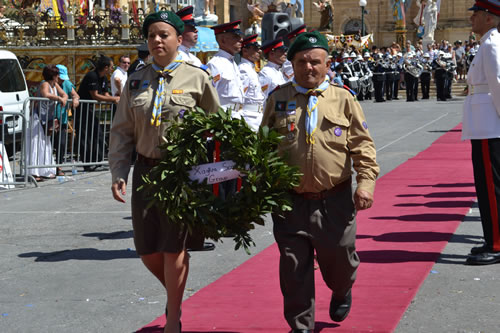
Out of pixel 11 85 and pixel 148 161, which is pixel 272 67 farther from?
pixel 11 85

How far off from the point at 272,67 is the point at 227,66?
1.60 meters

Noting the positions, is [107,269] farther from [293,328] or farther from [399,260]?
[293,328]

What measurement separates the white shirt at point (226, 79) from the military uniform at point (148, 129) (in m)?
3.16

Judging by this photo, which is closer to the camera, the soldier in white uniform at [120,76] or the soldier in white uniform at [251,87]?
the soldier in white uniform at [251,87]

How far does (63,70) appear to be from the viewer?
15.4 meters

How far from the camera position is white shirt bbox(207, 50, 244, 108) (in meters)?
8.62

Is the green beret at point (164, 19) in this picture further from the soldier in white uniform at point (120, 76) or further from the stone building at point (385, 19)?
the stone building at point (385, 19)

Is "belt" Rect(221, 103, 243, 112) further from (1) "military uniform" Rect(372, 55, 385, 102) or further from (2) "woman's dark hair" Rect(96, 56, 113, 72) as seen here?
(1) "military uniform" Rect(372, 55, 385, 102)

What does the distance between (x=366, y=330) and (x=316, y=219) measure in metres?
0.84

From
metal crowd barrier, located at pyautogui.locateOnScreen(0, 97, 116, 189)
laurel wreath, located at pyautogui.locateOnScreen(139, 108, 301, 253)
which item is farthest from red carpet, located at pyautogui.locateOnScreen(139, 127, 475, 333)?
metal crowd barrier, located at pyautogui.locateOnScreen(0, 97, 116, 189)

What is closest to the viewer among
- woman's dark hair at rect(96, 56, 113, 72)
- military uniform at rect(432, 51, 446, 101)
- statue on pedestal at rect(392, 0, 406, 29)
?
woman's dark hair at rect(96, 56, 113, 72)

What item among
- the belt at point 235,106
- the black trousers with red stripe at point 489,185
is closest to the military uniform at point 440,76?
the belt at point 235,106

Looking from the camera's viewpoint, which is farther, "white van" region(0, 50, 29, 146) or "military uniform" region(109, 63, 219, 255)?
"white van" region(0, 50, 29, 146)

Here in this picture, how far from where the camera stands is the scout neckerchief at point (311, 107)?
16.4 ft
